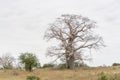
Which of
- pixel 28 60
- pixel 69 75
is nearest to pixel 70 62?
pixel 28 60

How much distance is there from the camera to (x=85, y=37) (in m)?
49.8

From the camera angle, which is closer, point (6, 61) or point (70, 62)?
point (70, 62)

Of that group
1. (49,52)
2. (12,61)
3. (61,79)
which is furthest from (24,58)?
(12,61)

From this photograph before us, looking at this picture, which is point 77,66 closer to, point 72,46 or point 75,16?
point 72,46

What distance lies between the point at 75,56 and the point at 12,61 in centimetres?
3402

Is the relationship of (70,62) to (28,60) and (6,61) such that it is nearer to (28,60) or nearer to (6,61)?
(28,60)

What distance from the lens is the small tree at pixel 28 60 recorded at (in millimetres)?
45531

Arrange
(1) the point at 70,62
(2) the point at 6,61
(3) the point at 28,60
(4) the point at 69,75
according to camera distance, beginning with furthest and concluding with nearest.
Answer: (2) the point at 6,61
(1) the point at 70,62
(3) the point at 28,60
(4) the point at 69,75

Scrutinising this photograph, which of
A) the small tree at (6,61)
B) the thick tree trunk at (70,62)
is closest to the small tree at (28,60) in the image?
the thick tree trunk at (70,62)

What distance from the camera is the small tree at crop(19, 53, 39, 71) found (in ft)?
149

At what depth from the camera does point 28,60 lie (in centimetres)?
4572

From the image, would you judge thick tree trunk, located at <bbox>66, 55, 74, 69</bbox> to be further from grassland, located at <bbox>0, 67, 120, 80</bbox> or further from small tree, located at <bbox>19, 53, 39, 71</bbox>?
grassland, located at <bbox>0, 67, 120, 80</bbox>

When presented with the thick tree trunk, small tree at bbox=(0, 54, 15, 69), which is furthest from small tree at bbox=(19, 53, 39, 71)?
small tree at bbox=(0, 54, 15, 69)

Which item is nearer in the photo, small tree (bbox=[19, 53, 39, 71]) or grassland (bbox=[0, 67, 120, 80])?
grassland (bbox=[0, 67, 120, 80])
